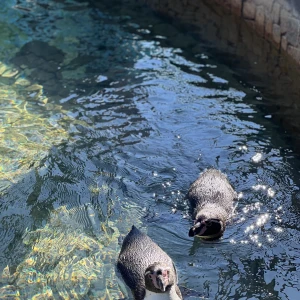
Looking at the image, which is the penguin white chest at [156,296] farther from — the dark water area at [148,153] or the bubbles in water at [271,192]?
the bubbles in water at [271,192]

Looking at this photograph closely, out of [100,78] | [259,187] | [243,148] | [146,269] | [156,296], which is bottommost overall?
[100,78]

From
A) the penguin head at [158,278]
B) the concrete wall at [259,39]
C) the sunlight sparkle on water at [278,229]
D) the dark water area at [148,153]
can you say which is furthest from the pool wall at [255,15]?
the penguin head at [158,278]

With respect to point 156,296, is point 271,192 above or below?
below

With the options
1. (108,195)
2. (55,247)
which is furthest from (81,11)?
(55,247)

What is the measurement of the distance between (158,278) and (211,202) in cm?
202

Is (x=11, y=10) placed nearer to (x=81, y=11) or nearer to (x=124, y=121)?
(x=81, y=11)

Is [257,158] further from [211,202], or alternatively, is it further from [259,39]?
[259,39]

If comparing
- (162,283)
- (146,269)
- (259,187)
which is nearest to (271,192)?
(259,187)

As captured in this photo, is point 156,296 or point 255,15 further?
point 255,15

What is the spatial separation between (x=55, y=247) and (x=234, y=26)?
27.4ft

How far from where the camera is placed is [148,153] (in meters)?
8.53

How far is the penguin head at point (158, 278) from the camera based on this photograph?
5.22 metres

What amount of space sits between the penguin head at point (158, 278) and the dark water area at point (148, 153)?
2.15ft

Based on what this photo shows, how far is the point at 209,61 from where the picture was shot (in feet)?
38.6
